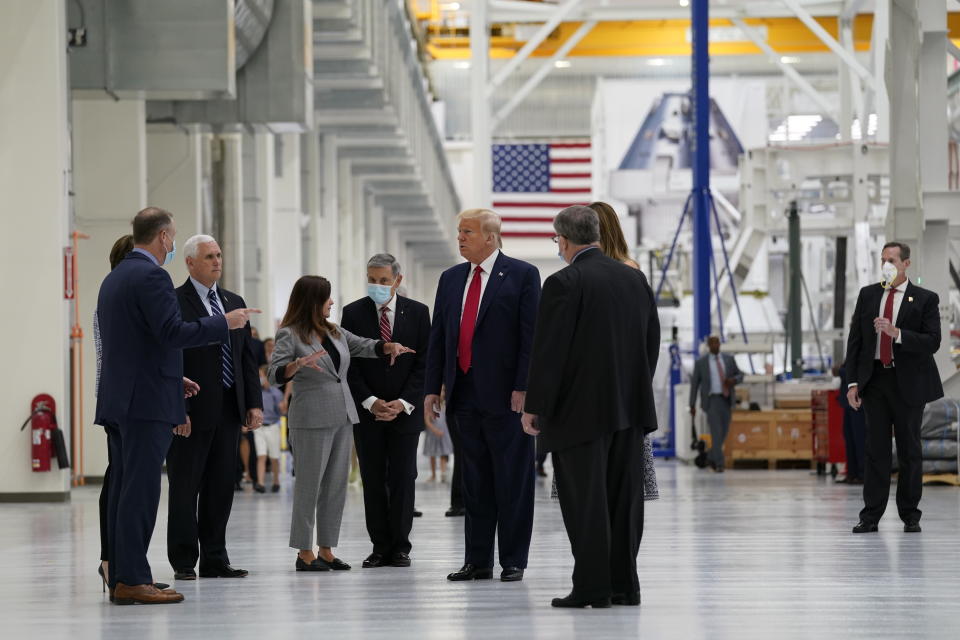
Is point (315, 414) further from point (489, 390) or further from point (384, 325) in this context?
point (489, 390)

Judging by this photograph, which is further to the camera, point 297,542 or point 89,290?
point 89,290

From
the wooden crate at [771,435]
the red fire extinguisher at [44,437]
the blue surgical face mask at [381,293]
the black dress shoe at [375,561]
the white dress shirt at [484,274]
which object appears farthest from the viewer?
A: the wooden crate at [771,435]

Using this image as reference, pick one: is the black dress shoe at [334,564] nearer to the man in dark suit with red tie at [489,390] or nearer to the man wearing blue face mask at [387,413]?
the man wearing blue face mask at [387,413]

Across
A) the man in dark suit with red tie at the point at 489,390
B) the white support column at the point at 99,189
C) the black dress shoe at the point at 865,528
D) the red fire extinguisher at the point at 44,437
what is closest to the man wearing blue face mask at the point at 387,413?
the man in dark suit with red tie at the point at 489,390

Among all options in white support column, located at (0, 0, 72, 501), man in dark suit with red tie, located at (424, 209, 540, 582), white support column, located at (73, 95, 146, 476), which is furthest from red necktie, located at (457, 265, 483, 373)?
white support column, located at (73, 95, 146, 476)

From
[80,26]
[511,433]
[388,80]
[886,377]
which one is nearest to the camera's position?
[511,433]

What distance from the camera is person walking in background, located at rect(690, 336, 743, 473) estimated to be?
68.9 feet

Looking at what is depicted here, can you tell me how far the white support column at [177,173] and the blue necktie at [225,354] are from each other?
11.2 m

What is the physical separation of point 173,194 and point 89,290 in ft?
8.01

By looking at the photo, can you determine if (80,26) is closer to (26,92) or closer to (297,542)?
(26,92)

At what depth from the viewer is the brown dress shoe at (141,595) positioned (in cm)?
682

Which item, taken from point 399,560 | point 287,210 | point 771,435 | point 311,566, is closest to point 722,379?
point 771,435

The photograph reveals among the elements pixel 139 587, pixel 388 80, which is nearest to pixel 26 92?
pixel 139 587

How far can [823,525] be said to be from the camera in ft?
36.1
